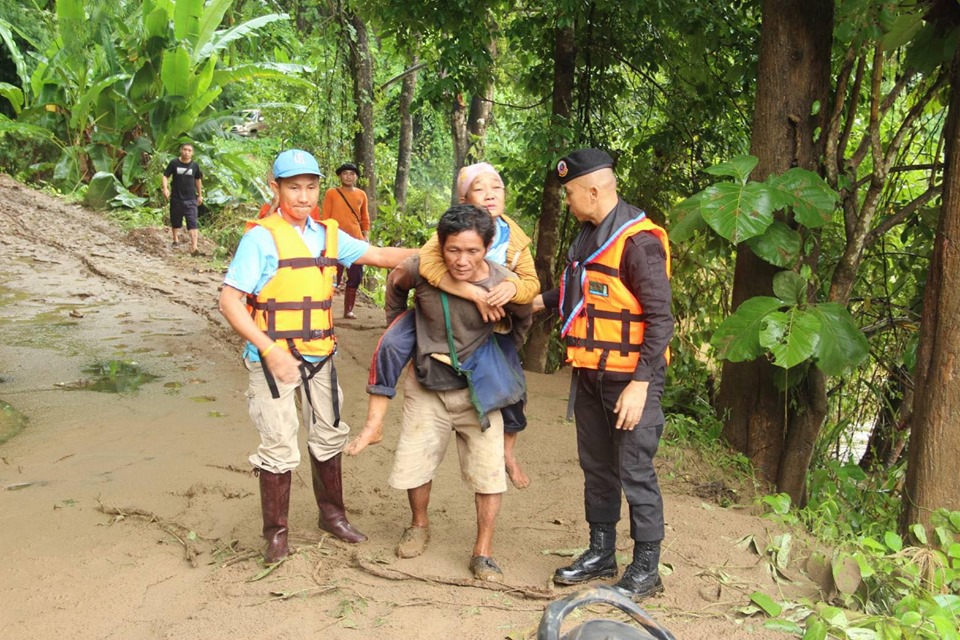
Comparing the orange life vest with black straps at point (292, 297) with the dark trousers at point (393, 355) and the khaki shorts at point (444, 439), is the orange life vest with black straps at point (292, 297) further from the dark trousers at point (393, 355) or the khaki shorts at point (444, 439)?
the khaki shorts at point (444, 439)

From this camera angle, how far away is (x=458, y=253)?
3641mm

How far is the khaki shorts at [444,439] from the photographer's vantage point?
3914 mm

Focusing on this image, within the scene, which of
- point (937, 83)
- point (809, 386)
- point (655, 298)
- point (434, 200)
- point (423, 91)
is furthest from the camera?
point (434, 200)

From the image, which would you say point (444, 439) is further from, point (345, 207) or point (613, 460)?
point (345, 207)

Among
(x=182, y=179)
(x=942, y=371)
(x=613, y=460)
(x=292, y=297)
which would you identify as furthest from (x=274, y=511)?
(x=182, y=179)

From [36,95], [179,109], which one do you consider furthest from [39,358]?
[36,95]

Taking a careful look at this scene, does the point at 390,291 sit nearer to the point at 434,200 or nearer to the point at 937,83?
the point at 937,83

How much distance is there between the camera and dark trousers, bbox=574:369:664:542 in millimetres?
3674

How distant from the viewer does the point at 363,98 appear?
464 inches

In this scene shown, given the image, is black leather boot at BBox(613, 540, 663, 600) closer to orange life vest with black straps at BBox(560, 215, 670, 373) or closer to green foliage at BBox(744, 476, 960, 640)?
green foliage at BBox(744, 476, 960, 640)

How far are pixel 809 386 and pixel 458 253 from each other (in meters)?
2.89

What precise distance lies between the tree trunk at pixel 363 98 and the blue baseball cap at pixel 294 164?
7663 millimetres

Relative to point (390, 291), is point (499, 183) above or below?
above

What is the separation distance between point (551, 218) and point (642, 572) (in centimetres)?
440
